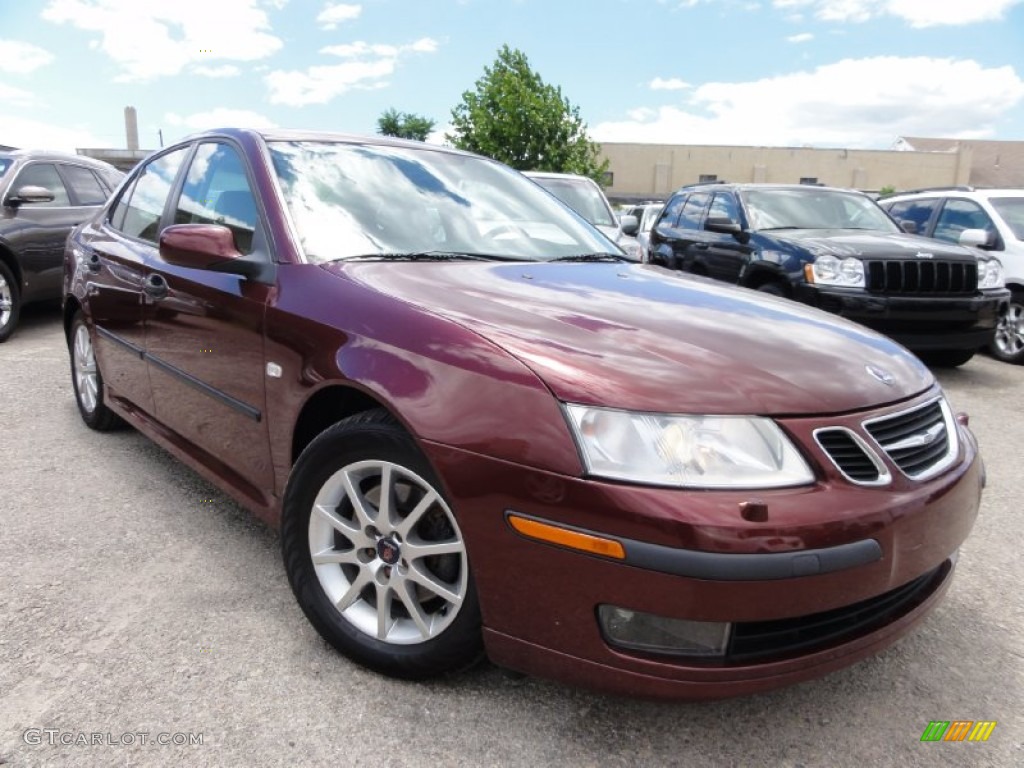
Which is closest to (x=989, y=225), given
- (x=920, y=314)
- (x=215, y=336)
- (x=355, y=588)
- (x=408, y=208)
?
(x=920, y=314)

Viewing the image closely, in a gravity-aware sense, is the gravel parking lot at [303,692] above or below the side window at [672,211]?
below

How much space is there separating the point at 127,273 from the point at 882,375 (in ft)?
10.1

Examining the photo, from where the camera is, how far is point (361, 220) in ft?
8.73

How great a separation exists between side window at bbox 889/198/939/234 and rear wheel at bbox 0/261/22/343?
8.64 meters

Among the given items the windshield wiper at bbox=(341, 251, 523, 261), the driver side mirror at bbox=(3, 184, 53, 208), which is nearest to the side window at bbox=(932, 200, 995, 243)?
the windshield wiper at bbox=(341, 251, 523, 261)

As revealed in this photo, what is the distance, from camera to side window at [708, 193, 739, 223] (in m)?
7.11

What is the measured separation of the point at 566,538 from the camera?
1697mm

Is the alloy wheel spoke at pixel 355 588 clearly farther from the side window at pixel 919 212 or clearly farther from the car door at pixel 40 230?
the side window at pixel 919 212

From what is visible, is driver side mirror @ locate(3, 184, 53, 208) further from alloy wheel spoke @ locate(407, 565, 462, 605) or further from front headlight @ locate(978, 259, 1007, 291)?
front headlight @ locate(978, 259, 1007, 291)

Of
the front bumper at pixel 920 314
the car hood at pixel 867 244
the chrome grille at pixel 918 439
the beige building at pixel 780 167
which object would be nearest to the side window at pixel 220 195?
the chrome grille at pixel 918 439

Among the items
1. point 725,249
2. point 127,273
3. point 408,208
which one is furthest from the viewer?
point 725,249

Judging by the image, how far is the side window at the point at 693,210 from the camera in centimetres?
802

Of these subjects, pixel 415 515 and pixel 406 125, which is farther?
pixel 406 125

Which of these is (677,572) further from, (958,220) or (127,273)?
(958,220)
